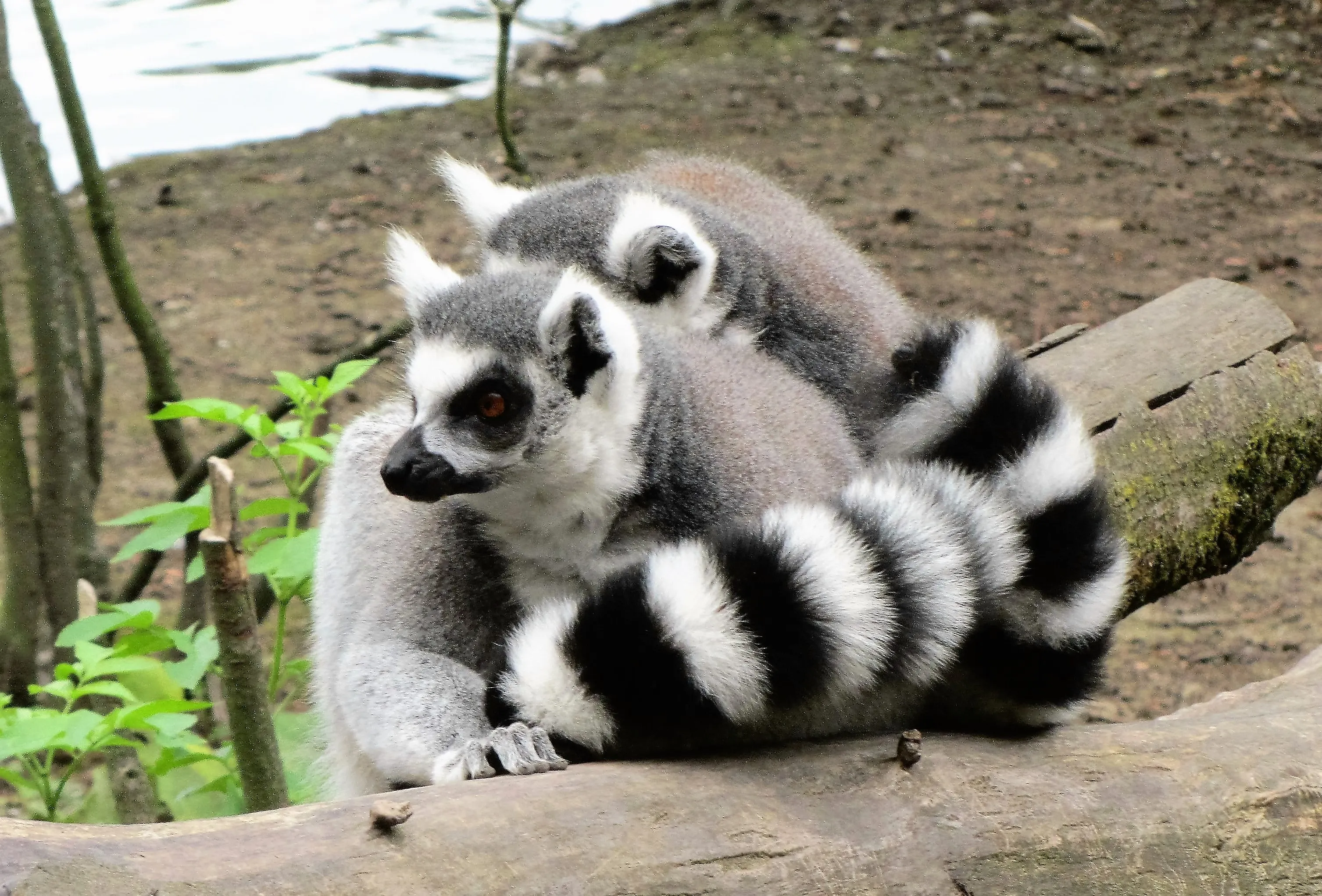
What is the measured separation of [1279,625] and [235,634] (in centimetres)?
396

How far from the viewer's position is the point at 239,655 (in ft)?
7.86

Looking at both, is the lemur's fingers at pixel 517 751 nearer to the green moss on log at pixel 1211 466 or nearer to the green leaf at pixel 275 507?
the green leaf at pixel 275 507

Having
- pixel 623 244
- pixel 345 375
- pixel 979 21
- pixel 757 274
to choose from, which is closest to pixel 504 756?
pixel 345 375

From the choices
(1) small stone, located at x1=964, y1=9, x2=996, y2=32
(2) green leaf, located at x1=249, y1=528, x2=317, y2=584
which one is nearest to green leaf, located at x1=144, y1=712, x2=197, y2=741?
(2) green leaf, located at x1=249, y1=528, x2=317, y2=584

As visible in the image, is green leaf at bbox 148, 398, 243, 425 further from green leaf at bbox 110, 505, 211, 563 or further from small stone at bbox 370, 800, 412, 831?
small stone at bbox 370, 800, 412, 831

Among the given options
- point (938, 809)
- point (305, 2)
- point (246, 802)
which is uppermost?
point (305, 2)

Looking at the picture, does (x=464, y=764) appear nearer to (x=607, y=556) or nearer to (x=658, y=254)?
(x=607, y=556)

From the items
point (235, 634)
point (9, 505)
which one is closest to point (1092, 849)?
point (235, 634)

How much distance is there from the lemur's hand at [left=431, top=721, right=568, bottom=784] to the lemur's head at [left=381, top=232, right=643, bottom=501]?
1.43 ft

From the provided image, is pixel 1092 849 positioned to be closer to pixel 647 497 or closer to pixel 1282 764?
pixel 1282 764

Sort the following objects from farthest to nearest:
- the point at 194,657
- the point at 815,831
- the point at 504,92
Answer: the point at 504,92, the point at 194,657, the point at 815,831

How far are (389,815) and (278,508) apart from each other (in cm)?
139

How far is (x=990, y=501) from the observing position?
2.27m

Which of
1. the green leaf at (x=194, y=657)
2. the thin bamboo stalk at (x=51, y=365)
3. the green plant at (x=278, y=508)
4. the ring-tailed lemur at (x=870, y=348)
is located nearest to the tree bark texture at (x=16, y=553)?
the thin bamboo stalk at (x=51, y=365)
